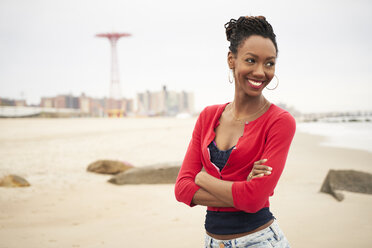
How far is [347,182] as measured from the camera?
5953 millimetres

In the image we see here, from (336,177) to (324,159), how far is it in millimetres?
6072

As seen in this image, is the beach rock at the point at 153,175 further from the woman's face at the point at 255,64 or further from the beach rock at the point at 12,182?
the woman's face at the point at 255,64

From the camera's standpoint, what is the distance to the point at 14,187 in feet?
22.6

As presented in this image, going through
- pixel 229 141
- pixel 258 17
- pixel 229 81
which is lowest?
pixel 229 141

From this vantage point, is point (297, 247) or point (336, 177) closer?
point (297, 247)

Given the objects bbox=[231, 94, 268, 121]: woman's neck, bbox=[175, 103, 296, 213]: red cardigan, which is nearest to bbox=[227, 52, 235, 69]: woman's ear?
bbox=[231, 94, 268, 121]: woman's neck

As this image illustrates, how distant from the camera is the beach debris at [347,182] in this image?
5804mm

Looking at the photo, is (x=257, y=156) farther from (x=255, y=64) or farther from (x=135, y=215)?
(x=135, y=215)

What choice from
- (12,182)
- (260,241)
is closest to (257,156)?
A: (260,241)

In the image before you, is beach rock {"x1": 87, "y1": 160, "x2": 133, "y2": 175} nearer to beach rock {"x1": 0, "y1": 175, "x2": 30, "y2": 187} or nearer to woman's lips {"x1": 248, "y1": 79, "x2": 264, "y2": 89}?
beach rock {"x1": 0, "y1": 175, "x2": 30, "y2": 187}

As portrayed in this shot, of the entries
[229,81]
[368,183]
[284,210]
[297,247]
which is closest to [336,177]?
[368,183]

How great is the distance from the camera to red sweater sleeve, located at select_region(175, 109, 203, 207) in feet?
6.27

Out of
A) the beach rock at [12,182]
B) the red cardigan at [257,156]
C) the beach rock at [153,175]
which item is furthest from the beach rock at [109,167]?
the red cardigan at [257,156]

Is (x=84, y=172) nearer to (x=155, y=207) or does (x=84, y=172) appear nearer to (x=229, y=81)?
(x=155, y=207)
